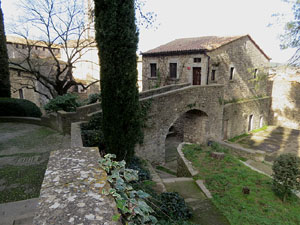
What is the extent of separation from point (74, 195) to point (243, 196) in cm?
608

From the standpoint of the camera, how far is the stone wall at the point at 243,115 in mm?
17219

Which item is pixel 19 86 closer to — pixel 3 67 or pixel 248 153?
Result: pixel 3 67

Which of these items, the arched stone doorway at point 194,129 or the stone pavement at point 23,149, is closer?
the stone pavement at point 23,149

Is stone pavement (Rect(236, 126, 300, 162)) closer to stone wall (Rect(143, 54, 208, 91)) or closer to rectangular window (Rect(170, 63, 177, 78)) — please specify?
stone wall (Rect(143, 54, 208, 91))

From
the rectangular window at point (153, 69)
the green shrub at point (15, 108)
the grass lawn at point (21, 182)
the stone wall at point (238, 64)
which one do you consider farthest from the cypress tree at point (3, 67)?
the stone wall at point (238, 64)

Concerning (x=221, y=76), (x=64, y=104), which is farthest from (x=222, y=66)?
(x=64, y=104)

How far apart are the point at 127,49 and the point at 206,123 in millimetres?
8579

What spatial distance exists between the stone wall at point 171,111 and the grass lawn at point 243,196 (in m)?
2.26

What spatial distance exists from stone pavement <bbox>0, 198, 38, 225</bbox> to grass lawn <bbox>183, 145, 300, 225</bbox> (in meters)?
4.31

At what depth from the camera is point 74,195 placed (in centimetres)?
177

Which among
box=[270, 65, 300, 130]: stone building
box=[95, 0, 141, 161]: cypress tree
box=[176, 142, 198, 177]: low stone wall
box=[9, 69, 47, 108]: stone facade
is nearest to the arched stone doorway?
box=[176, 142, 198, 177]: low stone wall

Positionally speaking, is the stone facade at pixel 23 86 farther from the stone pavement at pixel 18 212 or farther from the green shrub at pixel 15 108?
the stone pavement at pixel 18 212

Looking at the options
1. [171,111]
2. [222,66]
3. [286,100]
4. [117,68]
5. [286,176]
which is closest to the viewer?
[286,176]

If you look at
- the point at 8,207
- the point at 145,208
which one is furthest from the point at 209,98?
the point at 145,208
